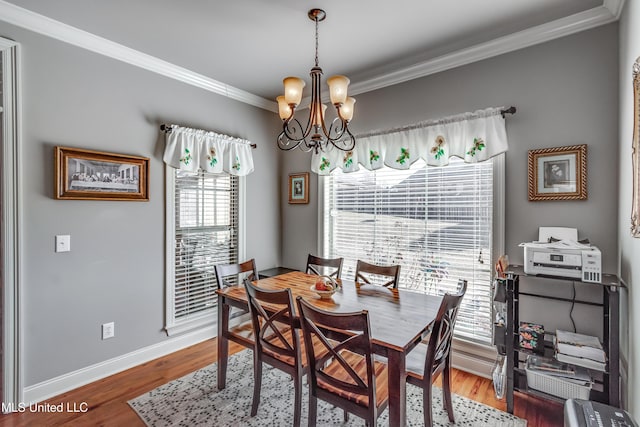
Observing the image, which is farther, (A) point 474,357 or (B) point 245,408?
(A) point 474,357

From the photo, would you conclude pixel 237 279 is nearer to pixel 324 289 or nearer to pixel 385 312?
pixel 324 289

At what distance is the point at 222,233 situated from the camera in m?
3.41

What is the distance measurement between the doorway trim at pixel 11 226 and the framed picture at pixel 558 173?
11.8 ft

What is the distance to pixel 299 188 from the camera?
12.4 ft

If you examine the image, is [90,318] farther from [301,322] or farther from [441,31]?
[441,31]

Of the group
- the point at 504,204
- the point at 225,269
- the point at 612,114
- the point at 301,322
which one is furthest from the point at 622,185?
the point at 225,269

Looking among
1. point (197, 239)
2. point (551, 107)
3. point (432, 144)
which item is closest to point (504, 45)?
point (551, 107)

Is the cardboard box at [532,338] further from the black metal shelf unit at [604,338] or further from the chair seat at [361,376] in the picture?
the chair seat at [361,376]

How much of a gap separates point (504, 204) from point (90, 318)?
3.36 metres

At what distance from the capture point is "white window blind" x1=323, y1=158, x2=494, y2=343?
2.57 m

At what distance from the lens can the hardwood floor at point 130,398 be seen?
201cm

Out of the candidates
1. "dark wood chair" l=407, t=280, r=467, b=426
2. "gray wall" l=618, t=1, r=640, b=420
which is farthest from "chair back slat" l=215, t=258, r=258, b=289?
"gray wall" l=618, t=1, r=640, b=420

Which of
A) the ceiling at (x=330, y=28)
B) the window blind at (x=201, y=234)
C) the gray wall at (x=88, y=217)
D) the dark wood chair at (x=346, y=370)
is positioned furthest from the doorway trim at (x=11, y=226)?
the dark wood chair at (x=346, y=370)

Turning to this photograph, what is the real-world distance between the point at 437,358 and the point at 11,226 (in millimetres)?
2830
